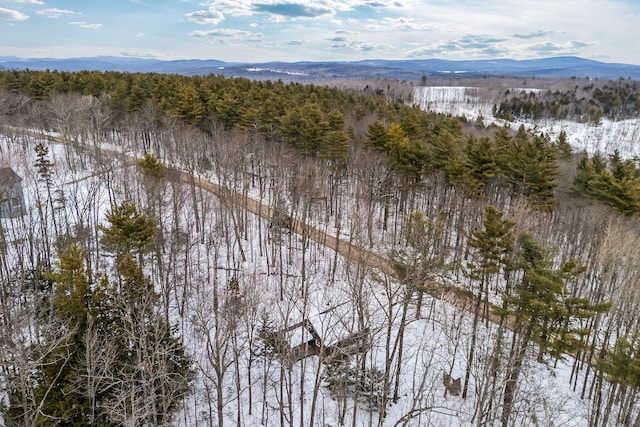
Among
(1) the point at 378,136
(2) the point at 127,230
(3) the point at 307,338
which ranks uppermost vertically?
(1) the point at 378,136

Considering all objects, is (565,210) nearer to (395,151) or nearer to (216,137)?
(395,151)

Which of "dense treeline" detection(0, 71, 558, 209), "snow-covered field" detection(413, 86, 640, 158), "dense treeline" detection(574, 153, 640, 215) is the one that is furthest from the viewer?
"snow-covered field" detection(413, 86, 640, 158)

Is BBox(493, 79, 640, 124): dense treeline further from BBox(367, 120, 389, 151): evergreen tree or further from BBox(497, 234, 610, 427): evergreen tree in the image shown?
BBox(497, 234, 610, 427): evergreen tree

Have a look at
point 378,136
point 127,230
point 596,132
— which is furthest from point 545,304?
point 596,132

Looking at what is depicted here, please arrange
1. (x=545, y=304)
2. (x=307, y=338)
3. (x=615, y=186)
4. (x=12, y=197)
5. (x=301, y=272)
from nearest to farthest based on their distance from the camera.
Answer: (x=545, y=304) → (x=307, y=338) → (x=615, y=186) → (x=301, y=272) → (x=12, y=197)

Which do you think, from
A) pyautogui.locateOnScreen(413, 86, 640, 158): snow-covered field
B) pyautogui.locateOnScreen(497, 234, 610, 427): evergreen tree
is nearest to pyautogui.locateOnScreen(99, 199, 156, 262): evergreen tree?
pyautogui.locateOnScreen(497, 234, 610, 427): evergreen tree

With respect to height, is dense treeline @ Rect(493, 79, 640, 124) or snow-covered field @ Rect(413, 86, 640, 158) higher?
dense treeline @ Rect(493, 79, 640, 124)

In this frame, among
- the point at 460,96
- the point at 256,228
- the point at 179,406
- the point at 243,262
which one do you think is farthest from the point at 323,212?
the point at 460,96

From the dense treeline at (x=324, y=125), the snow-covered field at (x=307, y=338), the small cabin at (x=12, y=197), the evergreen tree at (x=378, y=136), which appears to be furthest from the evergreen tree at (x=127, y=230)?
the evergreen tree at (x=378, y=136)

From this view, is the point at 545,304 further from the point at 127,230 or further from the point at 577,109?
the point at 577,109
